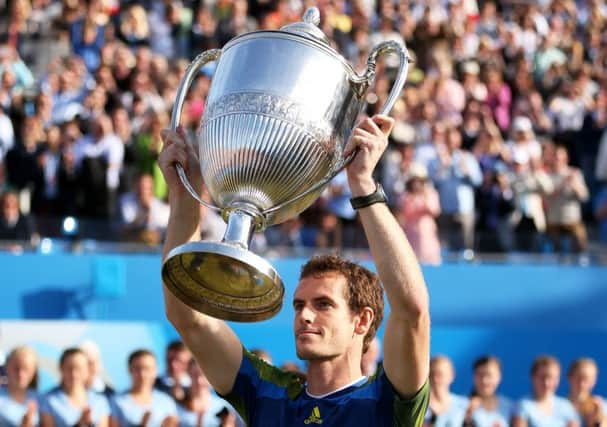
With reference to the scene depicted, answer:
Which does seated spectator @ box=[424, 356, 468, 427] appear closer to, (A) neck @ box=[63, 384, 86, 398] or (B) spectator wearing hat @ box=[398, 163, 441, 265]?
(A) neck @ box=[63, 384, 86, 398]

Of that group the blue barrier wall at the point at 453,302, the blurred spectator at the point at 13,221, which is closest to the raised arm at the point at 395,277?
the blue barrier wall at the point at 453,302

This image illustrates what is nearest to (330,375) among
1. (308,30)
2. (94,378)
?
(308,30)

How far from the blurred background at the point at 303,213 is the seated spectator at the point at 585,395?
1.27m

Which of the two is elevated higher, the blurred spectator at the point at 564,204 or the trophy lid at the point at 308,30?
the trophy lid at the point at 308,30

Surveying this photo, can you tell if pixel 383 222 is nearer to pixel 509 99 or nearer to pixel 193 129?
pixel 193 129

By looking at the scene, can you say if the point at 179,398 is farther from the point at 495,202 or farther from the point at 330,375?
the point at 495,202

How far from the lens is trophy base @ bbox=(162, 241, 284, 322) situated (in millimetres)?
2924

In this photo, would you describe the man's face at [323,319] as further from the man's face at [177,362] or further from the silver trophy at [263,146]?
the man's face at [177,362]

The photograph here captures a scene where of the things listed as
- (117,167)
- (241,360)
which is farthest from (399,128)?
(241,360)

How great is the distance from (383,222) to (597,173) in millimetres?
7095

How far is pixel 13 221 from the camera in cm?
783

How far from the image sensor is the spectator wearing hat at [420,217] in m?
8.41

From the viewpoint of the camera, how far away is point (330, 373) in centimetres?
329

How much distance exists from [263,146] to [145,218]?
16.5 feet
